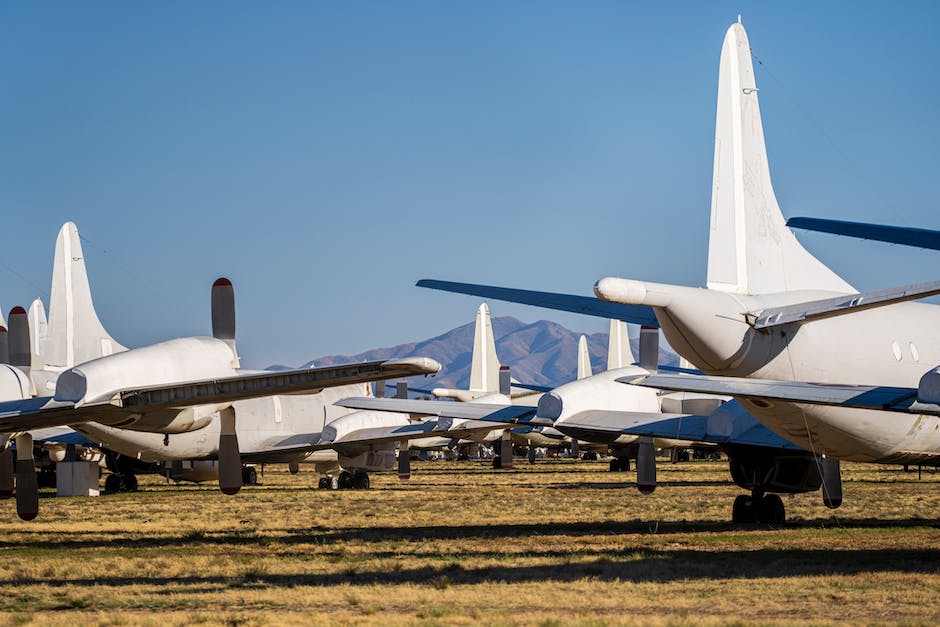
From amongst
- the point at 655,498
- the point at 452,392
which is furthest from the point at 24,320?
the point at 452,392

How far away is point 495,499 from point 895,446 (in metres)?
18.1

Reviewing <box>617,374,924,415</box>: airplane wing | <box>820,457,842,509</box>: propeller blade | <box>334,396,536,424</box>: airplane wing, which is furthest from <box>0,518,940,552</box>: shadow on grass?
<box>617,374,924,415</box>: airplane wing

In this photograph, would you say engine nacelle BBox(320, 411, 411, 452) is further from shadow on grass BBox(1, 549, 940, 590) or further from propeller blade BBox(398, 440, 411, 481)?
shadow on grass BBox(1, 549, 940, 590)

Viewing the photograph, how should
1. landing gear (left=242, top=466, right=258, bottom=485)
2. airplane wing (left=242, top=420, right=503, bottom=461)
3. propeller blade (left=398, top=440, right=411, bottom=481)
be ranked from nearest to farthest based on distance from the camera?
airplane wing (left=242, top=420, right=503, bottom=461)
propeller blade (left=398, top=440, right=411, bottom=481)
landing gear (left=242, top=466, right=258, bottom=485)

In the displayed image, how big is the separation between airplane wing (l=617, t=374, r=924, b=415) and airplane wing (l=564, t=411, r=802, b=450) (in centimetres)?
780

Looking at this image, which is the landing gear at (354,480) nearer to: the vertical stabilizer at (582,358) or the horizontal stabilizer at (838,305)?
the horizontal stabilizer at (838,305)

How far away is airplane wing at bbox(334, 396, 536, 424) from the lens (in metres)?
27.1

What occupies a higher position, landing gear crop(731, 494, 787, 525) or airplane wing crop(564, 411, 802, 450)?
airplane wing crop(564, 411, 802, 450)

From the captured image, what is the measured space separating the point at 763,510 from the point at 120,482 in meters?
29.6

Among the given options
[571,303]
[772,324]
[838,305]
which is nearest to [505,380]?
Answer: [571,303]

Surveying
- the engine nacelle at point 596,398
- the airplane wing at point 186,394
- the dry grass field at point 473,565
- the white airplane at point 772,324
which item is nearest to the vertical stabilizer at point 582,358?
the dry grass field at point 473,565

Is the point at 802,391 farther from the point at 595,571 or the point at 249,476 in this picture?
the point at 249,476

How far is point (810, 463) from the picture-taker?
24.6 meters

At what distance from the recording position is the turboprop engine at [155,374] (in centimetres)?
1881
